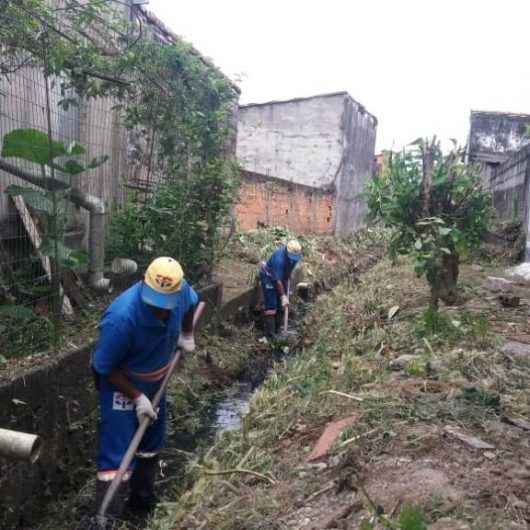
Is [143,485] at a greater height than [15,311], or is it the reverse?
[15,311]

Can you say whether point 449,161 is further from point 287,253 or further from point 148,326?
point 148,326

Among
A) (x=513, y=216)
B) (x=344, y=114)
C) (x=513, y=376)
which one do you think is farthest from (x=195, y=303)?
(x=344, y=114)

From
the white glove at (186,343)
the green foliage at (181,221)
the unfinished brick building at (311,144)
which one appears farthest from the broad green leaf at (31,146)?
the unfinished brick building at (311,144)

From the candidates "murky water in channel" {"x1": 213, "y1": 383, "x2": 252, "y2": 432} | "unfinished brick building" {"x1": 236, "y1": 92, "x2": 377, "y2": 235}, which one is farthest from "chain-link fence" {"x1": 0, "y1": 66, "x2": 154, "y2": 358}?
"unfinished brick building" {"x1": 236, "y1": 92, "x2": 377, "y2": 235}

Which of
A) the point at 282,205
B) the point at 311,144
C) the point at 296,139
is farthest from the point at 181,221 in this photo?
the point at 296,139

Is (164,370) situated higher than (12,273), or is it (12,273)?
(12,273)

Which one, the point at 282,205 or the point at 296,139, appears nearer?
the point at 282,205

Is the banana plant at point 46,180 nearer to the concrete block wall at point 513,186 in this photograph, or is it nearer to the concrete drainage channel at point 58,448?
the concrete drainage channel at point 58,448

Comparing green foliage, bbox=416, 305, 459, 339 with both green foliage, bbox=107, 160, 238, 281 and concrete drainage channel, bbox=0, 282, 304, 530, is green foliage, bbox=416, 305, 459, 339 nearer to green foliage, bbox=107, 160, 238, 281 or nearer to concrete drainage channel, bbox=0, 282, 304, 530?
concrete drainage channel, bbox=0, 282, 304, 530

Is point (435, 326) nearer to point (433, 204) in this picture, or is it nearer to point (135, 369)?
point (433, 204)

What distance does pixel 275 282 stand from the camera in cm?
940

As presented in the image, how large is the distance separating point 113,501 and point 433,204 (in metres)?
4.47

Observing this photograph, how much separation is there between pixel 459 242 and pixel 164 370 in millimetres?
3571

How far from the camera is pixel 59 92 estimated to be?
6340 millimetres
